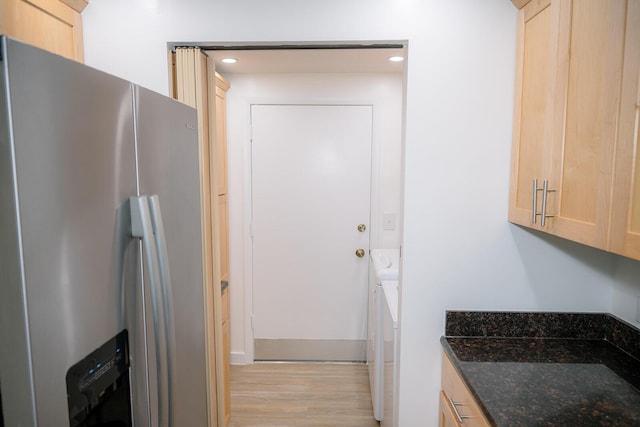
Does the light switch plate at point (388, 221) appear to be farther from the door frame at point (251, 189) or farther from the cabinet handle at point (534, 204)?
the cabinet handle at point (534, 204)

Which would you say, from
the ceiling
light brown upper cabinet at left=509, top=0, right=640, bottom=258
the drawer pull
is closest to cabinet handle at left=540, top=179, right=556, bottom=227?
light brown upper cabinet at left=509, top=0, right=640, bottom=258

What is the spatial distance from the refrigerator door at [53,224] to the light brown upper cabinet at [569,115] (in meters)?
1.15

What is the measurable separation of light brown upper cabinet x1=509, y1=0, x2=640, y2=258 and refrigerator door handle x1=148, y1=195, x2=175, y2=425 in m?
1.09

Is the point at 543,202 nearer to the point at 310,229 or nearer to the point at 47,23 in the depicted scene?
the point at 47,23

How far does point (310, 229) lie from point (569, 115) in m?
2.17

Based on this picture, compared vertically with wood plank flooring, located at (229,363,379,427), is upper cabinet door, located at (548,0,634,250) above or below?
above

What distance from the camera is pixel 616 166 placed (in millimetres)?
943

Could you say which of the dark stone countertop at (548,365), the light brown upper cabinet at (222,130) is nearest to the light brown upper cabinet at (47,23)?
the light brown upper cabinet at (222,130)

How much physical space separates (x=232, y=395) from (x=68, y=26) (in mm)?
2390

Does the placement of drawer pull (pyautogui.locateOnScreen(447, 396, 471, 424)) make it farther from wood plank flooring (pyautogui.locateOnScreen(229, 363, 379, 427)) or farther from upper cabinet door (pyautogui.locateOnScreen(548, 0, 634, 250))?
wood plank flooring (pyautogui.locateOnScreen(229, 363, 379, 427))

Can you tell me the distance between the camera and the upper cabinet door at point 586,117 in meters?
0.97

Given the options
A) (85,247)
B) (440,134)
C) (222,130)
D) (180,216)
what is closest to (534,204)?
(440,134)

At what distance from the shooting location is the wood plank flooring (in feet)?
8.13

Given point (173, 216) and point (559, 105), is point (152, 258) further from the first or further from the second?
point (559, 105)
